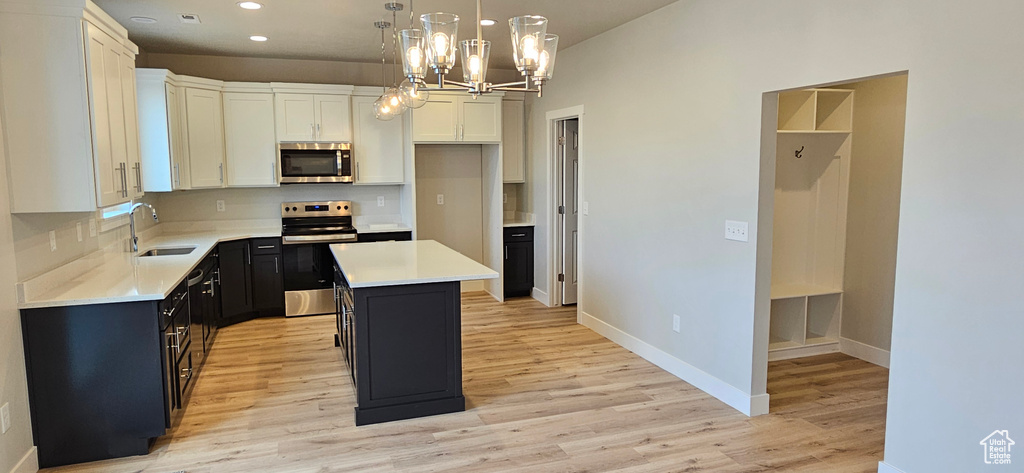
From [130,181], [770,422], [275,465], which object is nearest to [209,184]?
[130,181]

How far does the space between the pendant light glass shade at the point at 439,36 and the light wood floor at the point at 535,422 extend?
1.88m

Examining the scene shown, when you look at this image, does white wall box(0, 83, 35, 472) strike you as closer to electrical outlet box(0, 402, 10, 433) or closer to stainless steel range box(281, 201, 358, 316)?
electrical outlet box(0, 402, 10, 433)

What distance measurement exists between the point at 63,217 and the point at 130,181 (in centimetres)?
38

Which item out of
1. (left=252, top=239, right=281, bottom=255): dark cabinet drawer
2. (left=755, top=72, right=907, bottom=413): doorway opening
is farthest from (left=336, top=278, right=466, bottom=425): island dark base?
(left=252, top=239, right=281, bottom=255): dark cabinet drawer

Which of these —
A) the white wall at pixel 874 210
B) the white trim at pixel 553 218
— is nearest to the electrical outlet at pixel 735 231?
the white wall at pixel 874 210

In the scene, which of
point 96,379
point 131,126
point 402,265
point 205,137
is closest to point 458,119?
point 205,137

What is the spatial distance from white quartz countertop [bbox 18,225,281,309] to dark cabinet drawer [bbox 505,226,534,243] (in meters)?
2.88

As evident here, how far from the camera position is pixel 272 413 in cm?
361

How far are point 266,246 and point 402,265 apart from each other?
256 centimetres

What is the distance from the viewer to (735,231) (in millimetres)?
3592

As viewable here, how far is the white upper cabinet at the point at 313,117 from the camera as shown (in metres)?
5.84

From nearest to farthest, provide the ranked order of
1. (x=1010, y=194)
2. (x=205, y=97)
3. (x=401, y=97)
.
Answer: (x=1010, y=194) < (x=401, y=97) < (x=205, y=97)

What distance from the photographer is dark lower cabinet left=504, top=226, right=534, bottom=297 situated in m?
6.54

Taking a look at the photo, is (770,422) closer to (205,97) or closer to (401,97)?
(401,97)
